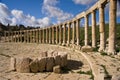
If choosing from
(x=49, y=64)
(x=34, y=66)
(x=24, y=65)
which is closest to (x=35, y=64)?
(x=34, y=66)

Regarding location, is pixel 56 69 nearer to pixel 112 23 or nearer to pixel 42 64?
pixel 42 64

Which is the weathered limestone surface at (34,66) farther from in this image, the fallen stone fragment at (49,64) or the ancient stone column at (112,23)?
the ancient stone column at (112,23)

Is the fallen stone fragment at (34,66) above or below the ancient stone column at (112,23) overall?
below

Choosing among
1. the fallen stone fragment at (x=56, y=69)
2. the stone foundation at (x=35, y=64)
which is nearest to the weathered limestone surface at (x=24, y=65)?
the stone foundation at (x=35, y=64)

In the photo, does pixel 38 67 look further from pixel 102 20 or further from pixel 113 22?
pixel 102 20

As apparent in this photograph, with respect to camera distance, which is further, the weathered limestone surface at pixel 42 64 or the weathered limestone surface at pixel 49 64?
the weathered limestone surface at pixel 49 64

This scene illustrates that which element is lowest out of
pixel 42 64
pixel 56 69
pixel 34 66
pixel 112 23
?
pixel 56 69

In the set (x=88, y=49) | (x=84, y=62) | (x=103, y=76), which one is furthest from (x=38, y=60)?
(x=88, y=49)

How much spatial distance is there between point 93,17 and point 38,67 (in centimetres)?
1706

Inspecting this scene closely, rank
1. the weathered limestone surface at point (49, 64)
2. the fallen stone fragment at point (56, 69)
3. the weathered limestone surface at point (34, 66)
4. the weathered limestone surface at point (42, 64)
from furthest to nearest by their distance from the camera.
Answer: the weathered limestone surface at point (49, 64) → the weathered limestone surface at point (42, 64) → the weathered limestone surface at point (34, 66) → the fallen stone fragment at point (56, 69)

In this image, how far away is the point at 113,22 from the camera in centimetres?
2289

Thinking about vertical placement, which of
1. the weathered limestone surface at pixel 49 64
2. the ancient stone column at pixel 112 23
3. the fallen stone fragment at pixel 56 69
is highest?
the ancient stone column at pixel 112 23

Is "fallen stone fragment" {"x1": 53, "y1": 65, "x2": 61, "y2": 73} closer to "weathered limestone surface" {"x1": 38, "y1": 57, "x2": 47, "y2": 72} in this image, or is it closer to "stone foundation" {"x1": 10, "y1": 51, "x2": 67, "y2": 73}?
"stone foundation" {"x1": 10, "y1": 51, "x2": 67, "y2": 73}

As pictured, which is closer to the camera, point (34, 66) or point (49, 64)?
point (34, 66)
